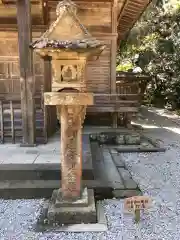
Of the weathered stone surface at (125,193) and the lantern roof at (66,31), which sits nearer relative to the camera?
the lantern roof at (66,31)

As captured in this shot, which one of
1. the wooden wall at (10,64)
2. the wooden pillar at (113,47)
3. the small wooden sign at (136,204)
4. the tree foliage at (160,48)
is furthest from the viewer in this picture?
the tree foliage at (160,48)

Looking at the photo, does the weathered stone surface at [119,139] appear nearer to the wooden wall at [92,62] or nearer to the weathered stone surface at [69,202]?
the wooden wall at [92,62]

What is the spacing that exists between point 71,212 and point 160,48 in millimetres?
15315

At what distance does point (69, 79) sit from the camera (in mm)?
3738

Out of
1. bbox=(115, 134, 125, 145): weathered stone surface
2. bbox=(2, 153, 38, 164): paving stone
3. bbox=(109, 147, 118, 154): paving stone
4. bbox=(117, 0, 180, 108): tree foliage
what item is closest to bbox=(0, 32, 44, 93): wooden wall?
bbox=(115, 134, 125, 145): weathered stone surface

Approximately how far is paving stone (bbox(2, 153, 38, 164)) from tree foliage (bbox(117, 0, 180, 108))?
12651 mm

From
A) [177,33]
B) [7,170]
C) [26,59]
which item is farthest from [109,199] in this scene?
[177,33]

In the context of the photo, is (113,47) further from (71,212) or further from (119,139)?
(71,212)

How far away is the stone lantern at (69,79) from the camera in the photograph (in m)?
3.51

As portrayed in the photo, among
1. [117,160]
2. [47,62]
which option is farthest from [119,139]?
[47,62]

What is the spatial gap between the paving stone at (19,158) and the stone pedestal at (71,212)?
150cm

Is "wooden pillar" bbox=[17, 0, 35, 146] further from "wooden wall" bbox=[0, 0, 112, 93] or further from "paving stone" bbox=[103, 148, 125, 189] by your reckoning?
"wooden wall" bbox=[0, 0, 112, 93]

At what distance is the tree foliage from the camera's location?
56.1ft

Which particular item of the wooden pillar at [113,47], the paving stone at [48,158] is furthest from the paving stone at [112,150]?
the paving stone at [48,158]
